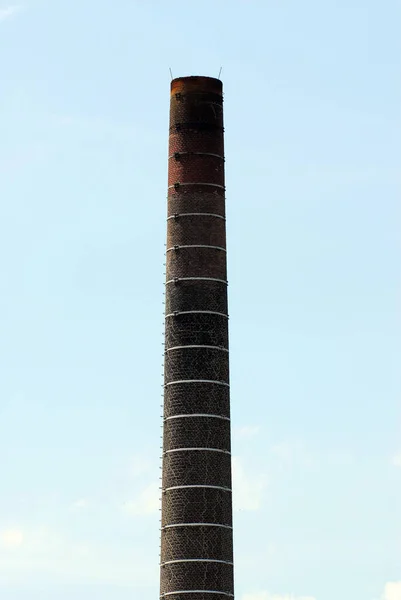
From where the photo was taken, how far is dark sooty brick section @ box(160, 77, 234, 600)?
276ft

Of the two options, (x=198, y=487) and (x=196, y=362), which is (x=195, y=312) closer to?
(x=196, y=362)

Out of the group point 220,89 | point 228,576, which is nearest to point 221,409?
point 228,576

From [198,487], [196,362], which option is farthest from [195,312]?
[198,487]

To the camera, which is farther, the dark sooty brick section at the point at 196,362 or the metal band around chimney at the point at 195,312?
the metal band around chimney at the point at 195,312

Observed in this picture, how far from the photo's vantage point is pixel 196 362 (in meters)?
86.4

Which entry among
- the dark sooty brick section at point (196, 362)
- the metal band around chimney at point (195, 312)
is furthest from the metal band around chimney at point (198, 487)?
the metal band around chimney at point (195, 312)

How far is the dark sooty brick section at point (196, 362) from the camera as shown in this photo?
84.2 metres

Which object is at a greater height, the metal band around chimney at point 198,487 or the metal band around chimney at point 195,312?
the metal band around chimney at point 195,312

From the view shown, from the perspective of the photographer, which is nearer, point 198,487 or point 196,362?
point 198,487

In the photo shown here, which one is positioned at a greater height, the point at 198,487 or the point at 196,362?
the point at 196,362

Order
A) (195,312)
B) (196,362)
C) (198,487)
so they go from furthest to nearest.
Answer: (195,312), (196,362), (198,487)

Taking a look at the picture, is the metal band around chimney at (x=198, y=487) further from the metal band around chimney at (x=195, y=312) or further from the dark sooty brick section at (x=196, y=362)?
the metal band around chimney at (x=195, y=312)

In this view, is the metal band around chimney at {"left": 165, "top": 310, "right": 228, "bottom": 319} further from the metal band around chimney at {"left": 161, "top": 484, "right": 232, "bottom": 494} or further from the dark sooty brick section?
the metal band around chimney at {"left": 161, "top": 484, "right": 232, "bottom": 494}

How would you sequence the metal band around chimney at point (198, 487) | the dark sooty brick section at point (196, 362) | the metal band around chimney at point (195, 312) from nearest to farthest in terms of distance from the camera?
the dark sooty brick section at point (196, 362), the metal band around chimney at point (198, 487), the metal band around chimney at point (195, 312)
